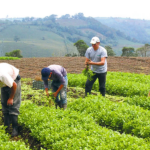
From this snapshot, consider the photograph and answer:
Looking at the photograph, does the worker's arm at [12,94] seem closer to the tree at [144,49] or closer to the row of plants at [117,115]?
the row of plants at [117,115]

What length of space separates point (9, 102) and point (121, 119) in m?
2.85

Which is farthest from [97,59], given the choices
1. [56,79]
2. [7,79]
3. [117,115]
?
[7,79]

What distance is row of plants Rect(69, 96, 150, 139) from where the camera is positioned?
203 inches

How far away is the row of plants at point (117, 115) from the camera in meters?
5.16

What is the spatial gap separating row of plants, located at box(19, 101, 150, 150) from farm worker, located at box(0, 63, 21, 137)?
32cm

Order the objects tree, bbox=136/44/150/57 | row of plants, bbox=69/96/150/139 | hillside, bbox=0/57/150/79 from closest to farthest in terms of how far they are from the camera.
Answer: row of plants, bbox=69/96/150/139 < hillside, bbox=0/57/150/79 < tree, bbox=136/44/150/57

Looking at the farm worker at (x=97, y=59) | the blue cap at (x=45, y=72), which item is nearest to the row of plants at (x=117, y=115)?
the farm worker at (x=97, y=59)

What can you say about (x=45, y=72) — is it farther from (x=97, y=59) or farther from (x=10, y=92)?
(x=97, y=59)

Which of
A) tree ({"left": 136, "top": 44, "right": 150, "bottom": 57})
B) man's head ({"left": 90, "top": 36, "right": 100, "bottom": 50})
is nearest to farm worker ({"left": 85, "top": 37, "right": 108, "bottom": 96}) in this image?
man's head ({"left": 90, "top": 36, "right": 100, "bottom": 50})

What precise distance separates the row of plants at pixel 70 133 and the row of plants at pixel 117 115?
2.21 feet

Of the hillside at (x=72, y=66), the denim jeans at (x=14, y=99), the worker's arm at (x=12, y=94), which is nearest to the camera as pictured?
the worker's arm at (x=12, y=94)

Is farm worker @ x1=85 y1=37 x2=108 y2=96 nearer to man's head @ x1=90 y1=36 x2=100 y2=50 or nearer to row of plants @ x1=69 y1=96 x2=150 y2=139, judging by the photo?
man's head @ x1=90 y1=36 x2=100 y2=50

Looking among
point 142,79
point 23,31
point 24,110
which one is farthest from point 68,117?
point 23,31

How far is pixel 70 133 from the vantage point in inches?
175
